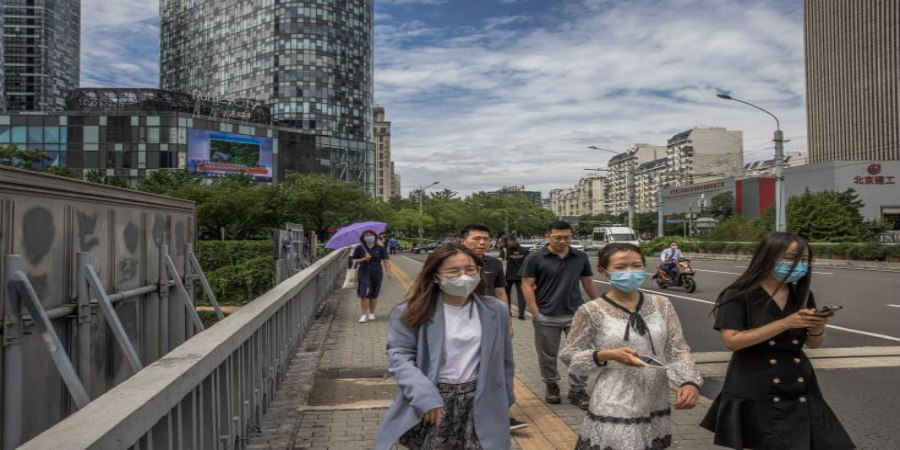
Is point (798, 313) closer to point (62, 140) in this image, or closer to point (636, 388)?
point (636, 388)

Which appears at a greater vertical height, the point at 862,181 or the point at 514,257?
the point at 862,181

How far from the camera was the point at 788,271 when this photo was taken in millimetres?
3414

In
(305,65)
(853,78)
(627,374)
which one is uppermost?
(305,65)

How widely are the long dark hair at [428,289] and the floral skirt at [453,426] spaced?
34 centimetres

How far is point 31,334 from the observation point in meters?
3.91

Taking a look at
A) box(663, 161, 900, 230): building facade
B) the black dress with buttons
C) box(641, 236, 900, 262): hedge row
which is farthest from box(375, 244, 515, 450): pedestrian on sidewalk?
box(663, 161, 900, 230): building facade

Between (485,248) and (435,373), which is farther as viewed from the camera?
(485,248)

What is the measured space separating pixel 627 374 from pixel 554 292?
10.2 feet

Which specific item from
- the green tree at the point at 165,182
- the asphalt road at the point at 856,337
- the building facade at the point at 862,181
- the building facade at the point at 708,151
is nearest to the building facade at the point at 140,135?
the green tree at the point at 165,182

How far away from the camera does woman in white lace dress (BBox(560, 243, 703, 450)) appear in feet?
10.8

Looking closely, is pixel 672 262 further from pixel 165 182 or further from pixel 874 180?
pixel 874 180

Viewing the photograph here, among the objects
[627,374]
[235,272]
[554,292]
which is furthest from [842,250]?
[627,374]

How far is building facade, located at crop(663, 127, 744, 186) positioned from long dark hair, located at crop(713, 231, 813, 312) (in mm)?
145854

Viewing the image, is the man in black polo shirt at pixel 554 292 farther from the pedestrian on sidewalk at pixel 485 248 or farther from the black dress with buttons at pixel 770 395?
the black dress with buttons at pixel 770 395
